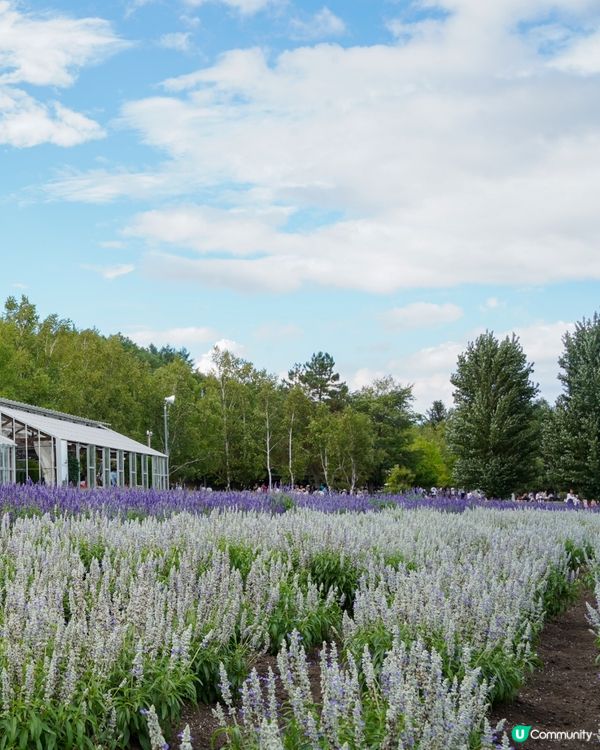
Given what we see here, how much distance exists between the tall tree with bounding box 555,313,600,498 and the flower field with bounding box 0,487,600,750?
2131cm

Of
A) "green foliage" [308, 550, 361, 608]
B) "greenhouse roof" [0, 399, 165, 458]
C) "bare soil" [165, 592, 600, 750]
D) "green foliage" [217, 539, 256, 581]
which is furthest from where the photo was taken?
"greenhouse roof" [0, 399, 165, 458]

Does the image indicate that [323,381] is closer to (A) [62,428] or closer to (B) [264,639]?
(A) [62,428]

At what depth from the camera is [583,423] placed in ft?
104

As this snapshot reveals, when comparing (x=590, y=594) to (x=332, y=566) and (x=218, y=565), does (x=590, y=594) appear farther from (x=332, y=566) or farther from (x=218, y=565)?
(x=218, y=565)

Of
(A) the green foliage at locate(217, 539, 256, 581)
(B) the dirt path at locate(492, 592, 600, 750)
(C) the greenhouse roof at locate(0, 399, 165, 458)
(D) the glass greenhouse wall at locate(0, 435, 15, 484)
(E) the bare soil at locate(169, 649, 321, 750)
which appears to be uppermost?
(C) the greenhouse roof at locate(0, 399, 165, 458)

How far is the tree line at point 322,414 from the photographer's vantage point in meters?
33.2

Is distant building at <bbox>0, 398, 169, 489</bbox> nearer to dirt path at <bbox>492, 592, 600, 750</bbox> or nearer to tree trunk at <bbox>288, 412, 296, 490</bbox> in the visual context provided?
dirt path at <bbox>492, 592, 600, 750</bbox>

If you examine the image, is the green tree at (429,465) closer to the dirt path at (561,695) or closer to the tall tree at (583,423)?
the tall tree at (583,423)

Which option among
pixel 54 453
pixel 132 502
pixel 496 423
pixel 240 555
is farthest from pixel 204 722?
pixel 496 423

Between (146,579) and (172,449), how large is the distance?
50027 mm

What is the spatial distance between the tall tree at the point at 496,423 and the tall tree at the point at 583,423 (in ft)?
5.49

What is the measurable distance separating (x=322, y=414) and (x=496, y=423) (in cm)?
3070

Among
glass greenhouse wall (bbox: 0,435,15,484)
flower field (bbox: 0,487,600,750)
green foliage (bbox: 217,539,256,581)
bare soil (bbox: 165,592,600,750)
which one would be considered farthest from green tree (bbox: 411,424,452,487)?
bare soil (bbox: 165,592,600,750)

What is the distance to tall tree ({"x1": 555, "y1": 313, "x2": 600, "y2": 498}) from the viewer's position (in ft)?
103
